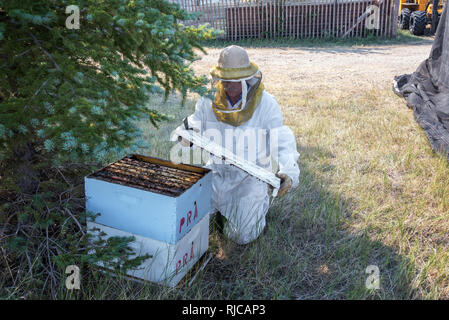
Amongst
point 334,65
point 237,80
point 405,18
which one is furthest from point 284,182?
point 405,18

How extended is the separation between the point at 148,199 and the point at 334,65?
8883 millimetres

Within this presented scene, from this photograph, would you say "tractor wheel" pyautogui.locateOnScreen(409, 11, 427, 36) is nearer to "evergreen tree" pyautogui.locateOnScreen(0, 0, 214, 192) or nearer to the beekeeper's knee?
the beekeeper's knee

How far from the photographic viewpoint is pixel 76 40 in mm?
2020

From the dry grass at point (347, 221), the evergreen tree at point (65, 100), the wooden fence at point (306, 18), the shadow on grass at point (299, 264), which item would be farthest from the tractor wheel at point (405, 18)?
the evergreen tree at point (65, 100)

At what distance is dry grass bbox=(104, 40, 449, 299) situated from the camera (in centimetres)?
252

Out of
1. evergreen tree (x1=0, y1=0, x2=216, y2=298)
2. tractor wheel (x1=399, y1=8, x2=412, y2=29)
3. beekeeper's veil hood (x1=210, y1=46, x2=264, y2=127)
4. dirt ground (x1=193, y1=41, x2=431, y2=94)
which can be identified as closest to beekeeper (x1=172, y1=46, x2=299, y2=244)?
beekeeper's veil hood (x1=210, y1=46, x2=264, y2=127)

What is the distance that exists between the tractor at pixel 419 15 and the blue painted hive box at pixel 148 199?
1437cm

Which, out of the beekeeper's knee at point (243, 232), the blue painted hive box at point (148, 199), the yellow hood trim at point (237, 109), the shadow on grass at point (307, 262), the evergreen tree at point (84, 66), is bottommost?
the shadow on grass at point (307, 262)

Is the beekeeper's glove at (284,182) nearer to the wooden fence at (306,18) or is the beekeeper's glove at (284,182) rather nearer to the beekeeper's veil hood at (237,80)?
the beekeeper's veil hood at (237,80)

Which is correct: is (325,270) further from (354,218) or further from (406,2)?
(406,2)

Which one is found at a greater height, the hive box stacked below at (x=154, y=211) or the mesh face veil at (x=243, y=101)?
the mesh face veil at (x=243, y=101)

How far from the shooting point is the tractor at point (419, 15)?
1398 cm

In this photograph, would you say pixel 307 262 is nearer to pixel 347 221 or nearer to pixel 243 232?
pixel 243 232

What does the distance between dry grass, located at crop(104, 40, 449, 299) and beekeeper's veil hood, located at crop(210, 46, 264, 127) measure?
92 centimetres
